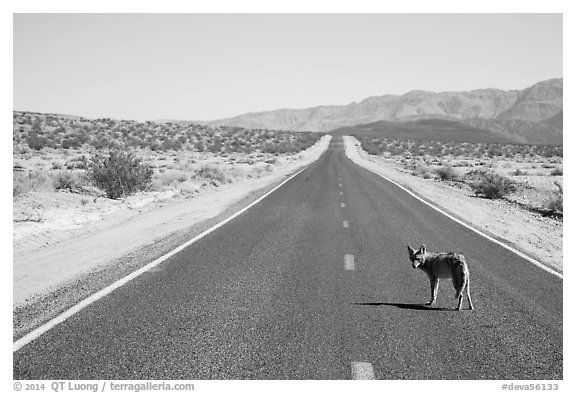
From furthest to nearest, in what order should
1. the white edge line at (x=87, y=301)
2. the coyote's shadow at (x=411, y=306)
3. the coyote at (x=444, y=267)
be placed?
the coyote's shadow at (x=411, y=306) → the coyote at (x=444, y=267) → the white edge line at (x=87, y=301)

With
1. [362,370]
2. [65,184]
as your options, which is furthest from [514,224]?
[65,184]

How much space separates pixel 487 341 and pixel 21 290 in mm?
7110

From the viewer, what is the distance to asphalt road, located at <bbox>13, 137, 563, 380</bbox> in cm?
521

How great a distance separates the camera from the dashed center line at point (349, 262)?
952 cm

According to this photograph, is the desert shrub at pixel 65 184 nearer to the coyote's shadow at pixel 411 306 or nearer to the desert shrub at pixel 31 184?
the desert shrub at pixel 31 184

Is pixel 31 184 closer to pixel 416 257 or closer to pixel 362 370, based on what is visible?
pixel 416 257

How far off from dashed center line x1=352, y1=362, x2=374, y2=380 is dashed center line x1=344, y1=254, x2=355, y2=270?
4.25m

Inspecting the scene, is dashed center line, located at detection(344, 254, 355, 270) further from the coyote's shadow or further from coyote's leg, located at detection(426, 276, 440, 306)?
coyote's leg, located at detection(426, 276, 440, 306)

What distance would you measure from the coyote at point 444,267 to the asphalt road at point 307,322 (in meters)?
0.32

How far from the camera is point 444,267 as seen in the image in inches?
275

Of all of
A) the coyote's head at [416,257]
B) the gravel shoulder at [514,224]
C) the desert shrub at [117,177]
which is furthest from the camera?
the desert shrub at [117,177]

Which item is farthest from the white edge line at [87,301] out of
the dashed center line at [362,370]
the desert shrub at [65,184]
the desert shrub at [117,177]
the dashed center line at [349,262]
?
the desert shrub at [65,184]

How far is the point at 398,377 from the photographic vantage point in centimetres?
500
